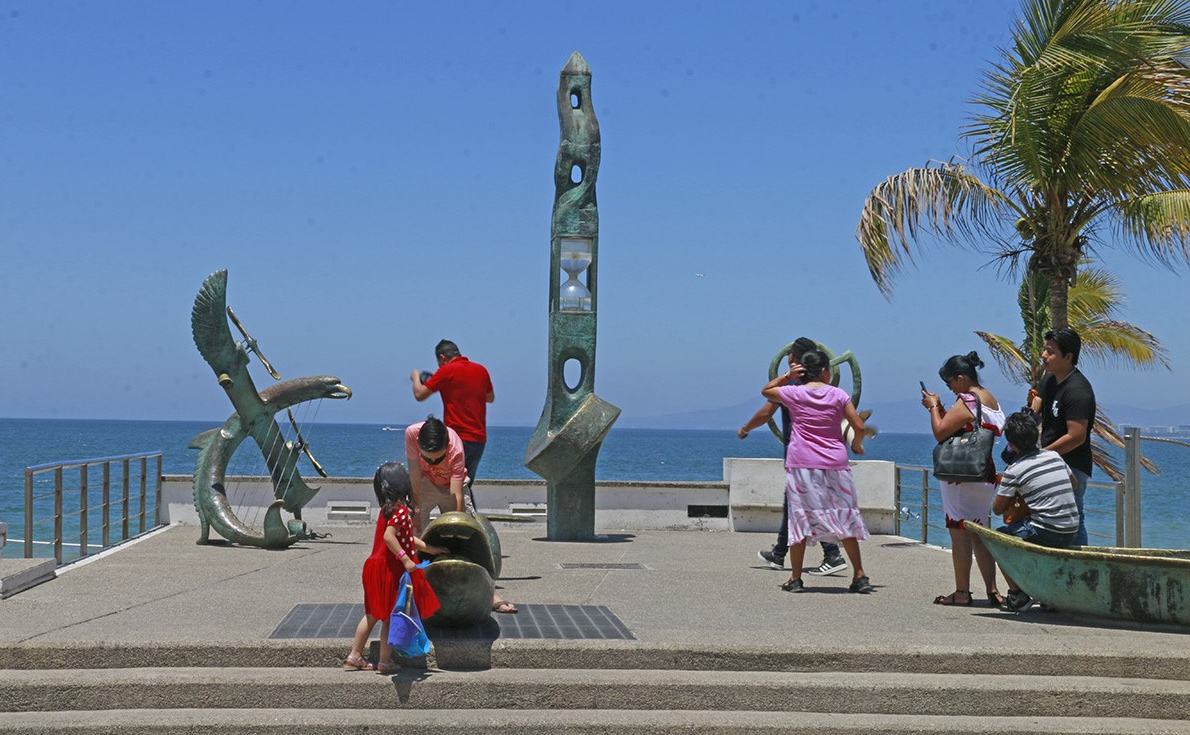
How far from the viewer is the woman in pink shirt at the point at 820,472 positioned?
9.20 metres

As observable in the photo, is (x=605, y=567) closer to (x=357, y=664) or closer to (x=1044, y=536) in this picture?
(x=1044, y=536)

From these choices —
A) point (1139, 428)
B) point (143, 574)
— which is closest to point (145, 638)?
point (143, 574)

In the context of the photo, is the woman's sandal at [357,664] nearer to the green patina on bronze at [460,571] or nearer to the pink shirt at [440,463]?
the green patina on bronze at [460,571]

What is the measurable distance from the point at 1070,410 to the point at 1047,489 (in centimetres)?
52

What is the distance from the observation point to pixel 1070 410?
26.3 ft

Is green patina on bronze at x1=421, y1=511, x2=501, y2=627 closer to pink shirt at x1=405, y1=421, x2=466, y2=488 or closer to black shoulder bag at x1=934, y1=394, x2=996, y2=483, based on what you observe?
pink shirt at x1=405, y1=421, x2=466, y2=488

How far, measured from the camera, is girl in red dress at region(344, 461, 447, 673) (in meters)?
6.53

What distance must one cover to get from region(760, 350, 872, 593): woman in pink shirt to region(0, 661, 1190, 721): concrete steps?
259 centimetres

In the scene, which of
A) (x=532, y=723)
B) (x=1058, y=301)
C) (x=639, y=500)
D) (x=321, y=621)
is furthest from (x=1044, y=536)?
(x=639, y=500)

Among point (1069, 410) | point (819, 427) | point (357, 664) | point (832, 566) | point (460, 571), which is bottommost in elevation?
point (357, 664)

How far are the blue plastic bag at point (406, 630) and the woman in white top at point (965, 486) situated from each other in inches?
143

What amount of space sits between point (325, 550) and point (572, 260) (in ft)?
12.2

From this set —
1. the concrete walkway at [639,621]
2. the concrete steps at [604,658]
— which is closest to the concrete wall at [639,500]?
the concrete walkway at [639,621]

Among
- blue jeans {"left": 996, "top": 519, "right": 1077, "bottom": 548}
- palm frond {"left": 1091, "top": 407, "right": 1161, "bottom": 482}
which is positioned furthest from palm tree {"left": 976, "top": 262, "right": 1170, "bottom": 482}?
blue jeans {"left": 996, "top": 519, "right": 1077, "bottom": 548}
